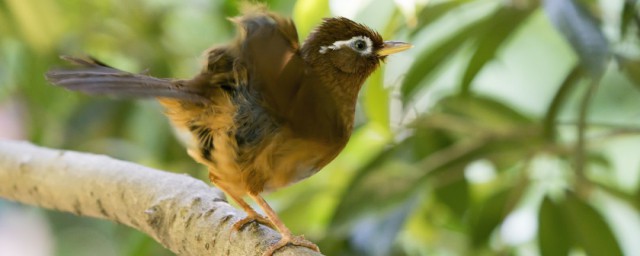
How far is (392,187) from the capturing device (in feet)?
7.82

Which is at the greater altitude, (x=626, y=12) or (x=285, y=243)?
(x=626, y=12)

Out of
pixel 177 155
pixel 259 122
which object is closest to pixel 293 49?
pixel 259 122

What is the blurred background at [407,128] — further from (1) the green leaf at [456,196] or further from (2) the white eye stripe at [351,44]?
(2) the white eye stripe at [351,44]

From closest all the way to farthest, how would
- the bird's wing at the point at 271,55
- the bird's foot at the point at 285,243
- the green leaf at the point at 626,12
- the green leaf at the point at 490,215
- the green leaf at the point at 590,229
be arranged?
the bird's wing at the point at 271,55 → the bird's foot at the point at 285,243 → the green leaf at the point at 626,12 → the green leaf at the point at 590,229 → the green leaf at the point at 490,215

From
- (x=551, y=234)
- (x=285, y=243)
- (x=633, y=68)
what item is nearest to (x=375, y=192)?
(x=551, y=234)

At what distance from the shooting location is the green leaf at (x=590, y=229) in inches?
82.7

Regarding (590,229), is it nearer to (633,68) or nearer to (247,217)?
(633,68)

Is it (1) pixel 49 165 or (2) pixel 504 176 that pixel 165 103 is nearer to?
(1) pixel 49 165

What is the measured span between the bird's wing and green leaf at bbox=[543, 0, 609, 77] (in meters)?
0.61

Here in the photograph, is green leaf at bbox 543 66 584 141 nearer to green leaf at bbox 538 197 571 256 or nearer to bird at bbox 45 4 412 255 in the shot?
green leaf at bbox 538 197 571 256

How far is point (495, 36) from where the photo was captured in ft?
6.73

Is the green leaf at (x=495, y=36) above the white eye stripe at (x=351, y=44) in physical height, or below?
below

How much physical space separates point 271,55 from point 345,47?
372 mm

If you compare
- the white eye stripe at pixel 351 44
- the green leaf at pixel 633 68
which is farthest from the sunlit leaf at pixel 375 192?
the white eye stripe at pixel 351 44
